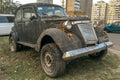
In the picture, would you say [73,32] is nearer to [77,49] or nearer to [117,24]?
[77,49]

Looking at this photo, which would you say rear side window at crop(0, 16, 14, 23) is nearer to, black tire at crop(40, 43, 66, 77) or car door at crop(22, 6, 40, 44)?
car door at crop(22, 6, 40, 44)

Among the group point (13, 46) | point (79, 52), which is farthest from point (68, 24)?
point (13, 46)

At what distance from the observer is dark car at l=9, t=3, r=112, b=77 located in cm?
514

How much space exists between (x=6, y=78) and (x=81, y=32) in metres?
2.48

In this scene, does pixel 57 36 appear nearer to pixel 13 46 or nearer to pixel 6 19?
pixel 13 46

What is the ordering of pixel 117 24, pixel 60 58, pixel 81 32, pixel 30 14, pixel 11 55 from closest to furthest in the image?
pixel 60 58
pixel 81 32
pixel 30 14
pixel 11 55
pixel 117 24

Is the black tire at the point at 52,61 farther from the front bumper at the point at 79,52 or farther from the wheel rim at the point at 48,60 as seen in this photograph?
the front bumper at the point at 79,52

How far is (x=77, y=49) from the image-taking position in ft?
16.9

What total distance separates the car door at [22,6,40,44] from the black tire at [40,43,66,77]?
966mm

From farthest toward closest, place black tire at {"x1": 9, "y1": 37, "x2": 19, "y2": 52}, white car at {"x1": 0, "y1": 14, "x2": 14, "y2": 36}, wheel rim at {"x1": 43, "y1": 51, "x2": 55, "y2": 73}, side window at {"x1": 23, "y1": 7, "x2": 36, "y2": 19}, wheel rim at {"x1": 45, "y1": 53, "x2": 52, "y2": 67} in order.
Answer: white car at {"x1": 0, "y1": 14, "x2": 14, "y2": 36}
black tire at {"x1": 9, "y1": 37, "x2": 19, "y2": 52}
side window at {"x1": 23, "y1": 7, "x2": 36, "y2": 19}
wheel rim at {"x1": 45, "y1": 53, "x2": 52, "y2": 67}
wheel rim at {"x1": 43, "y1": 51, "x2": 55, "y2": 73}

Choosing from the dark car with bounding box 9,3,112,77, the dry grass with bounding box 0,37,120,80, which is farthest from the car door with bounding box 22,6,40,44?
the dry grass with bounding box 0,37,120,80

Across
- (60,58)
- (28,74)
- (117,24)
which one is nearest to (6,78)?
(28,74)

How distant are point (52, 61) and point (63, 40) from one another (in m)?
0.67

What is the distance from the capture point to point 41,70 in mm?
5996
